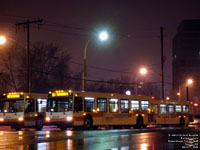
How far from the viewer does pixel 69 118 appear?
32.0 meters

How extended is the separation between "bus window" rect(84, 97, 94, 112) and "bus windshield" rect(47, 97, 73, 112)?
1.28 m

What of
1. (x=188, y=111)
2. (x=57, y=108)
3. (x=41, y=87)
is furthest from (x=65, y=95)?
(x=41, y=87)

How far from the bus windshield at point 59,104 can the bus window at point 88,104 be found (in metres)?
1.28

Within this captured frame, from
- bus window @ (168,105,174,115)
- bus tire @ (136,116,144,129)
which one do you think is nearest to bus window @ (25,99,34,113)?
bus tire @ (136,116,144,129)

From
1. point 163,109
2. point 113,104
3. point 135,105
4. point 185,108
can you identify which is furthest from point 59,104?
point 185,108

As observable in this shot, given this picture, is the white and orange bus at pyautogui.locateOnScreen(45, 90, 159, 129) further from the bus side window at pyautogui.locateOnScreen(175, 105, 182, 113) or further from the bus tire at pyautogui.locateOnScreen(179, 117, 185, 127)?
the bus tire at pyautogui.locateOnScreen(179, 117, 185, 127)

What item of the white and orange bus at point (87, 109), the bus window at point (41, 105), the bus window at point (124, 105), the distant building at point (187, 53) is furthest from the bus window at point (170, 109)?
the distant building at point (187, 53)

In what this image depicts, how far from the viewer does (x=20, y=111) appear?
3550 cm

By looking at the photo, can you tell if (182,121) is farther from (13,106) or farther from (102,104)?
→ (13,106)

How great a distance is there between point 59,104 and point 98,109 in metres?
3.33

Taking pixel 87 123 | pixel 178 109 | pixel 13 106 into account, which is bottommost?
pixel 87 123

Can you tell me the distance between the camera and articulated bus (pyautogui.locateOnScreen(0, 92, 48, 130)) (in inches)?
1393

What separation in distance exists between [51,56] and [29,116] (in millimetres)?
33270

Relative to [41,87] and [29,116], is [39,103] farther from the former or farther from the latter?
[41,87]
